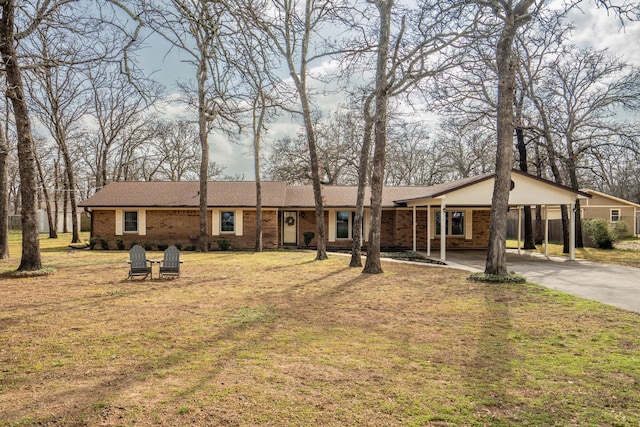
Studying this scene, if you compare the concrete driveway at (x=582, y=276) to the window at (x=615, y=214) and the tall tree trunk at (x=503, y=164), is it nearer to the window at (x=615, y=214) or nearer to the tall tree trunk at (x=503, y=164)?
the tall tree trunk at (x=503, y=164)

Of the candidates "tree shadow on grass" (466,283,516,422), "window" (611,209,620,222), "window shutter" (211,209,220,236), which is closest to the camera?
"tree shadow on grass" (466,283,516,422)

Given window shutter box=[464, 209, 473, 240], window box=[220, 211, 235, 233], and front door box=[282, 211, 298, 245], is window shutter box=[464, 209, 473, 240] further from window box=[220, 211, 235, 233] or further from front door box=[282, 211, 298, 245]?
window box=[220, 211, 235, 233]

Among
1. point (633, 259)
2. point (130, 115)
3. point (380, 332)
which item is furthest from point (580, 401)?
point (130, 115)

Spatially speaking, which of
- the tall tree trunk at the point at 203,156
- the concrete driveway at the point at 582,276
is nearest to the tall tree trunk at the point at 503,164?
Result: the concrete driveway at the point at 582,276

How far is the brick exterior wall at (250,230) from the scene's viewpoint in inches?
855

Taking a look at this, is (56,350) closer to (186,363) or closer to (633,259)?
(186,363)

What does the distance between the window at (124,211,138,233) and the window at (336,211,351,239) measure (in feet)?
36.1

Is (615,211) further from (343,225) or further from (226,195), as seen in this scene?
(226,195)

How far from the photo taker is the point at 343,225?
2273 cm

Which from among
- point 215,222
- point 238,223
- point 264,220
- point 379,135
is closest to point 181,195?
point 215,222

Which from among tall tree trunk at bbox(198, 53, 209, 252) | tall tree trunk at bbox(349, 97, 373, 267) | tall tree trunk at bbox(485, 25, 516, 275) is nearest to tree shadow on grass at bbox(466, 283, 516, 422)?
tall tree trunk at bbox(485, 25, 516, 275)

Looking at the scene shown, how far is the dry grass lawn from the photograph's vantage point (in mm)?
3426

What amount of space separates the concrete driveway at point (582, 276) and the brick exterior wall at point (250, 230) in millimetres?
4955

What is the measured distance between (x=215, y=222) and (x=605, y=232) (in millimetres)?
A: 21135
